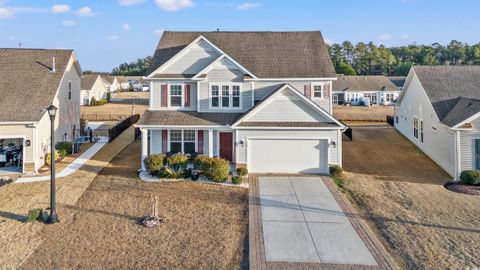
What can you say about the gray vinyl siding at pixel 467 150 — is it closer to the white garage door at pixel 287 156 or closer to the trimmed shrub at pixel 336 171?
the trimmed shrub at pixel 336 171

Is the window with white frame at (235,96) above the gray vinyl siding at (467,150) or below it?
above

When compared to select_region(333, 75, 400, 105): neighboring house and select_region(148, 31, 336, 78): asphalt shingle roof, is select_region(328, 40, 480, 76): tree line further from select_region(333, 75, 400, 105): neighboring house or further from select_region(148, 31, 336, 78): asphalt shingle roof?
select_region(148, 31, 336, 78): asphalt shingle roof

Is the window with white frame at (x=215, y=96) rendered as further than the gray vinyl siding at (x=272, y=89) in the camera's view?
No

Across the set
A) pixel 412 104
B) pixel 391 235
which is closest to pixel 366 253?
pixel 391 235

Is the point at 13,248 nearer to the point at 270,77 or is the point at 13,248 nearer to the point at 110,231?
the point at 110,231

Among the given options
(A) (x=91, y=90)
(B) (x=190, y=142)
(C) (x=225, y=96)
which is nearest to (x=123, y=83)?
(A) (x=91, y=90)

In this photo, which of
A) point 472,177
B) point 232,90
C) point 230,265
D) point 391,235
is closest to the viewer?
point 230,265

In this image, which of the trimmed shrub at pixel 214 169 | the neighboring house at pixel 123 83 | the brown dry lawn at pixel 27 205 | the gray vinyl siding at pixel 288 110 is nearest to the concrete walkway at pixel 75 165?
the brown dry lawn at pixel 27 205
